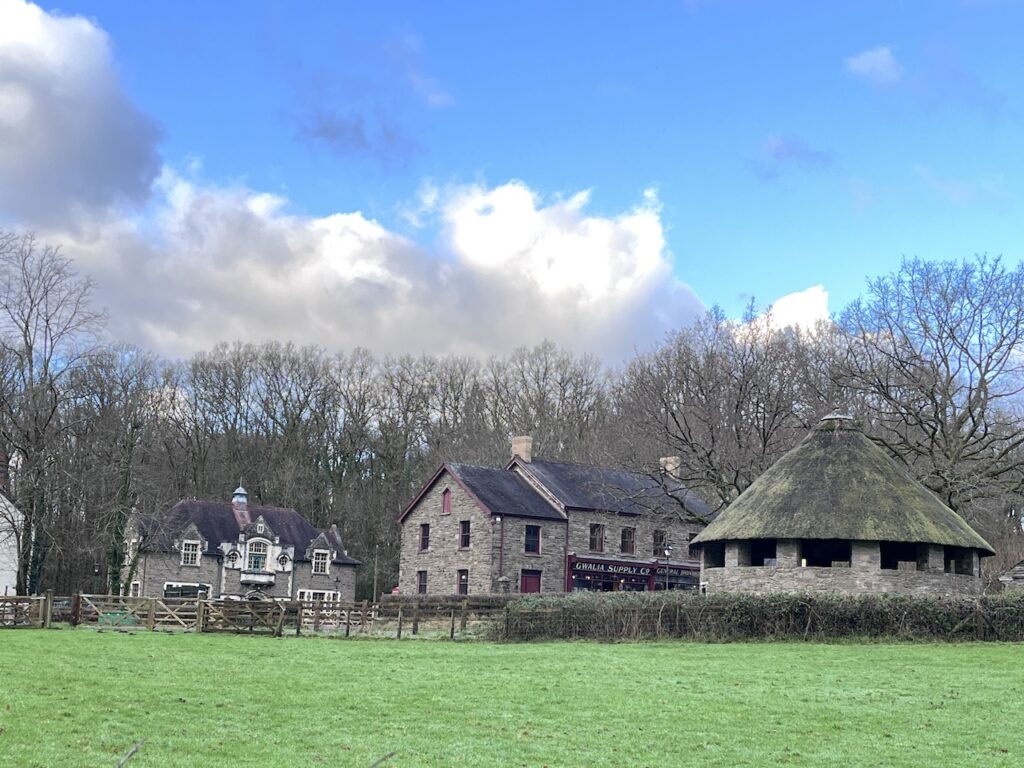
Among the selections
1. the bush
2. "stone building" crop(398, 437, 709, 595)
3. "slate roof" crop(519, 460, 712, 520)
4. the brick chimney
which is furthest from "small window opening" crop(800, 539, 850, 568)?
the brick chimney

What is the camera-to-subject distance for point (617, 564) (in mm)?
53375

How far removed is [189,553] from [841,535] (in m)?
38.5

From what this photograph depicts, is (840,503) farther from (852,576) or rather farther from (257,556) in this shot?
(257,556)

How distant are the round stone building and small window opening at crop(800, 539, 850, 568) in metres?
0.04

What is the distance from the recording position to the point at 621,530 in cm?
5406

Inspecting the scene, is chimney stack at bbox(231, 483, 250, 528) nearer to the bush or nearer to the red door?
the red door

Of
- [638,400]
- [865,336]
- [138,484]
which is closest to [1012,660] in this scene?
[865,336]

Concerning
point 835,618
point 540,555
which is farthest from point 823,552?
point 540,555

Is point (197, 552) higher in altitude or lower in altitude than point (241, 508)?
lower

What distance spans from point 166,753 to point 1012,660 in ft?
65.7

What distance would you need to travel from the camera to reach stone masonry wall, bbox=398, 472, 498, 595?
50.6 meters

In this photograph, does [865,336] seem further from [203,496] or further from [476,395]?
[203,496]

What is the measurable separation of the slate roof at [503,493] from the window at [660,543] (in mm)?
6177

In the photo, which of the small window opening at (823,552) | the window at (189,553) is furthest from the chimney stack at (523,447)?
the small window opening at (823,552)
